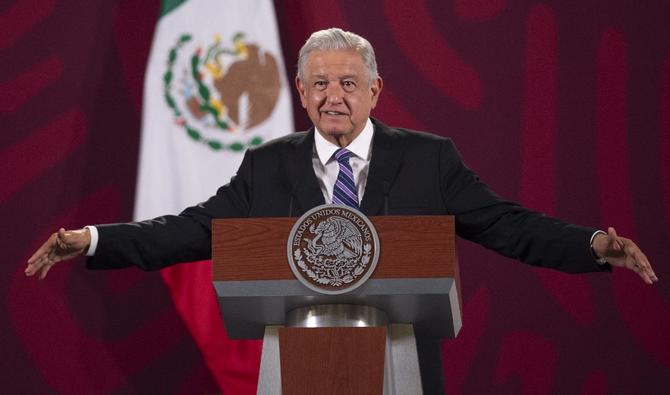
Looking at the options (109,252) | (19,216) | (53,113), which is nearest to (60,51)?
(53,113)

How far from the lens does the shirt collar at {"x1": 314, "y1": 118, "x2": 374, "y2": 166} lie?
2.55 m

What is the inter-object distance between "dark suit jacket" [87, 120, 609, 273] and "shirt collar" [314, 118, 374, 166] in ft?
0.07

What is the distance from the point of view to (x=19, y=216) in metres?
3.88

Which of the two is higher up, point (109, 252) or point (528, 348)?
point (109, 252)

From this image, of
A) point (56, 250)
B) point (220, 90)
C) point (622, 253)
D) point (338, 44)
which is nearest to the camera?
point (622, 253)

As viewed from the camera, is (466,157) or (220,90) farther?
(220,90)

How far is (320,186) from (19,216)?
5.83ft

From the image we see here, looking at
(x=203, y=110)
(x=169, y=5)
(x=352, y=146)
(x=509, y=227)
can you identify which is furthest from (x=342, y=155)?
(x=169, y=5)

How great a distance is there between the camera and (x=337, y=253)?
6.70 feet

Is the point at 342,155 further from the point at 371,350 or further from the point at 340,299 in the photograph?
the point at 371,350

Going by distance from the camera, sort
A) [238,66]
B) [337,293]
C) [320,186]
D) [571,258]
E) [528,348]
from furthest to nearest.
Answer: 1. [238,66]
2. [528,348]
3. [320,186]
4. [571,258]
5. [337,293]

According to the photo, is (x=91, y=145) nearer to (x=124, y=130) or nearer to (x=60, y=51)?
(x=124, y=130)

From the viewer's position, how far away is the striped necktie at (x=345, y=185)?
2424mm

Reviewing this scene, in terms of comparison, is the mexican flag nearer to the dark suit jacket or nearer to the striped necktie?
the dark suit jacket
